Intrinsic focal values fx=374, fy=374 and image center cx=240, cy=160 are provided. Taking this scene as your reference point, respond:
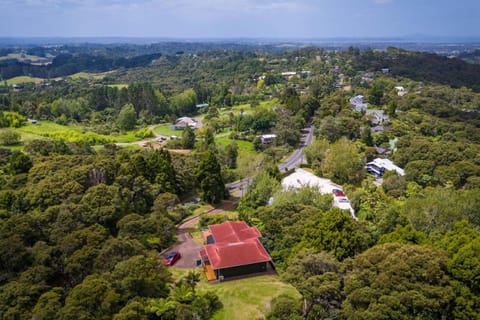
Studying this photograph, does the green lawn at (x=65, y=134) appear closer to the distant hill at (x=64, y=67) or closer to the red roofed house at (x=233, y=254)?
the red roofed house at (x=233, y=254)

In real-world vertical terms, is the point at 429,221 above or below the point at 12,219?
below

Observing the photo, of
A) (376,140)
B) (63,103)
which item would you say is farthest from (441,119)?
(63,103)

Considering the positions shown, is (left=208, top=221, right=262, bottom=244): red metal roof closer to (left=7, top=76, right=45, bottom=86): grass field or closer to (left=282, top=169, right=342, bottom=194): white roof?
(left=282, top=169, right=342, bottom=194): white roof

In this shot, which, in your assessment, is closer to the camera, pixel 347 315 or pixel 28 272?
pixel 347 315

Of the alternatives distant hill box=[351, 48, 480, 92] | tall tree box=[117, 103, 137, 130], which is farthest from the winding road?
distant hill box=[351, 48, 480, 92]

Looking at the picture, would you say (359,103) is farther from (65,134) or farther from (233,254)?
(233,254)


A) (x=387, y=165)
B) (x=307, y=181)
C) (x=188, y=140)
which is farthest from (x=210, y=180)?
(x=188, y=140)

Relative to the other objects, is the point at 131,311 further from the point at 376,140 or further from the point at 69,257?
the point at 376,140

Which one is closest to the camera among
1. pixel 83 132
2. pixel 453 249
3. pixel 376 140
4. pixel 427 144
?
pixel 453 249
